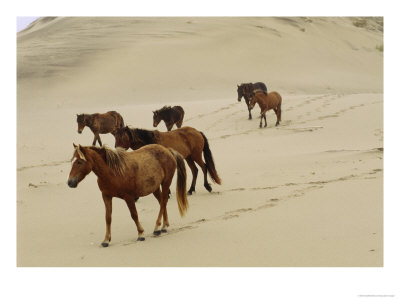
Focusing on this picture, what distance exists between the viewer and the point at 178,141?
29.2ft

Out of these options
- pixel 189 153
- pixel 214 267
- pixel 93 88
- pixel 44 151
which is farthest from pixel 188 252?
pixel 93 88

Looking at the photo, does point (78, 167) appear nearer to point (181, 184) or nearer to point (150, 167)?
point (150, 167)

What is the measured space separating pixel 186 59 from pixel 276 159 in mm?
20043

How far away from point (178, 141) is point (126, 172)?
2.48m

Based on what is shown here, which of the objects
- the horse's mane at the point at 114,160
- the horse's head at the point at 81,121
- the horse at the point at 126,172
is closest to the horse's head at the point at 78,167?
the horse at the point at 126,172

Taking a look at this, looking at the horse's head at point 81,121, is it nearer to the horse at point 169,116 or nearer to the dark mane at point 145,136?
the horse at point 169,116

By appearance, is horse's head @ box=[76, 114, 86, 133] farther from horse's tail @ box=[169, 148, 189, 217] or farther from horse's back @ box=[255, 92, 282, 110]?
horse's tail @ box=[169, 148, 189, 217]

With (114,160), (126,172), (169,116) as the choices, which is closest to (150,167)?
(126,172)

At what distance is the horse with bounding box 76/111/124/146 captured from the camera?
1411 cm

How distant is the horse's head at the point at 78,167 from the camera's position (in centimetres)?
611

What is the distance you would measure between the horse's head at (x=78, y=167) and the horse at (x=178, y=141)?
222 cm

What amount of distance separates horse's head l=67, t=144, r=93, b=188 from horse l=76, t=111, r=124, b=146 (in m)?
7.75

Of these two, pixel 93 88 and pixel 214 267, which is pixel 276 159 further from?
pixel 93 88

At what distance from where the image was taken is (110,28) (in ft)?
108
